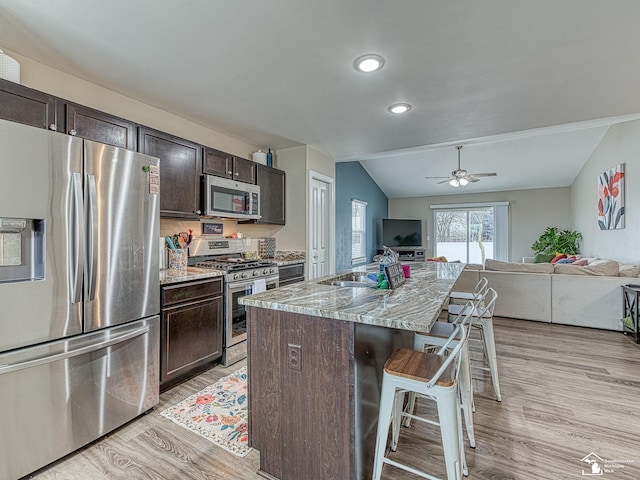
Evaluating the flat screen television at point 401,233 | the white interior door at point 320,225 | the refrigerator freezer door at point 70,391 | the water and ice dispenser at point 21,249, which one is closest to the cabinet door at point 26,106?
the water and ice dispenser at point 21,249

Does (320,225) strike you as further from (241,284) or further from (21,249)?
(21,249)

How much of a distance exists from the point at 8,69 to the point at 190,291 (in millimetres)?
1801

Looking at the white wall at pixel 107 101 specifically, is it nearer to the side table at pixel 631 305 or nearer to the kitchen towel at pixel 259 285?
the kitchen towel at pixel 259 285

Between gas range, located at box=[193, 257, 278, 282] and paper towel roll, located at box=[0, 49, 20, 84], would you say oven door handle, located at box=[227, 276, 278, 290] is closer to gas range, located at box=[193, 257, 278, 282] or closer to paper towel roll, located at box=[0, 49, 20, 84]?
gas range, located at box=[193, 257, 278, 282]

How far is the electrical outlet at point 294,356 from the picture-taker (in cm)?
146

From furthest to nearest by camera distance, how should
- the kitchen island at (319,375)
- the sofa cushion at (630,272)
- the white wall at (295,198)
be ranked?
the white wall at (295,198) < the sofa cushion at (630,272) < the kitchen island at (319,375)

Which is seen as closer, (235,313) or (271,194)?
(235,313)

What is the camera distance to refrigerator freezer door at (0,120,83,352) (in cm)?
148

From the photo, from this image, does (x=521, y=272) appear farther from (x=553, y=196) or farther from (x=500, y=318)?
(x=553, y=196)

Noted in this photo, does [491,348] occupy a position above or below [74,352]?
below

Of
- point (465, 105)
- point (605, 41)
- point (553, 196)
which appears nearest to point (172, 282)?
point (465, 105)

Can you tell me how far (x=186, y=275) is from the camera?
2514 millimetres

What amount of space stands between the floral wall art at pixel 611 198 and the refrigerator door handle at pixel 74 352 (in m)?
6.46

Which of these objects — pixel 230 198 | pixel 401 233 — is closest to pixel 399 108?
pixel 230 198
